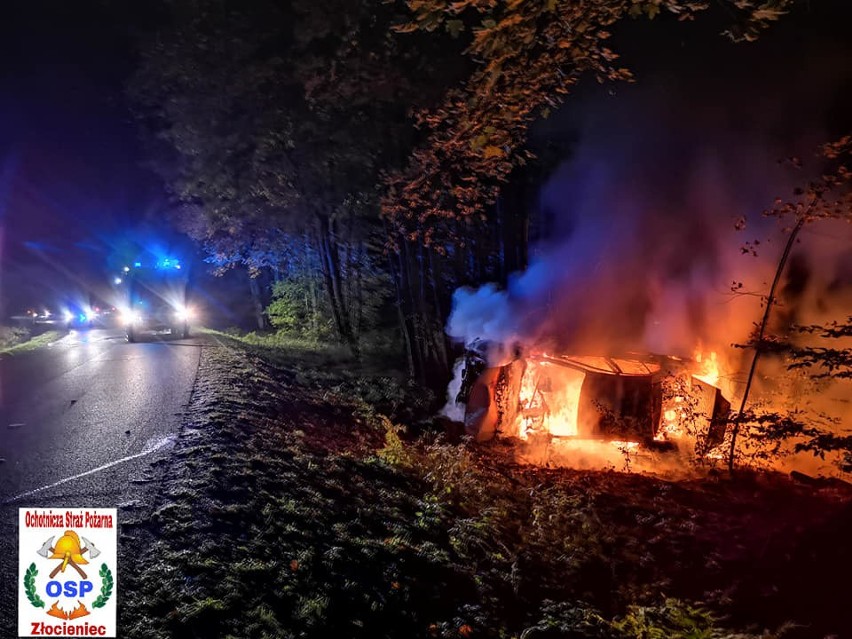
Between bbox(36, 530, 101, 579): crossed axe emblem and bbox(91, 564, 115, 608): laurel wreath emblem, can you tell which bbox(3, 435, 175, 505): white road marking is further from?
bbox(91, 564, 115, 608): laurel wreath emblem

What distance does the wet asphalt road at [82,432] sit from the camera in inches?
187

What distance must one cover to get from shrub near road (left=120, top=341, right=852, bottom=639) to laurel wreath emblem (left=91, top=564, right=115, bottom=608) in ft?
0.42

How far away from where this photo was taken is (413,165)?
1222 centimetres

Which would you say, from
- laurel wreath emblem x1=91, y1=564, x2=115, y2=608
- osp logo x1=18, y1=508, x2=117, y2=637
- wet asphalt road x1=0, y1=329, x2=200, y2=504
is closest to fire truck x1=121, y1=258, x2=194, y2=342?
wet asphalt road x1=0, y1=329, x2=200, y2=504

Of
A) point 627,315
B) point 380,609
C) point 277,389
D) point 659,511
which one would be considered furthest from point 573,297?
point 380,609

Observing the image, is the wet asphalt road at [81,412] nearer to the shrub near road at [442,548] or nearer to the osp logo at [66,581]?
the shrub near road at [442,548]

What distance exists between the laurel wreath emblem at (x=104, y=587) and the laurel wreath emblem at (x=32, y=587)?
355mm

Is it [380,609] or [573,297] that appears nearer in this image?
[380,609]

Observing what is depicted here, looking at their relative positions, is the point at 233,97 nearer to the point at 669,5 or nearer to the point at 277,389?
the point at 277,389

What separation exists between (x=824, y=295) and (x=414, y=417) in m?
9.34

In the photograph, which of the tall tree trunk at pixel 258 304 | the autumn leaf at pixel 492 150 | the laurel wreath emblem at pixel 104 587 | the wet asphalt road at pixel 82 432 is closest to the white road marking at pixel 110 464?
the wet asphalt road at pixel 82 432

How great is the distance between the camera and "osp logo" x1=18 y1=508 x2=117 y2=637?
3.36 metres

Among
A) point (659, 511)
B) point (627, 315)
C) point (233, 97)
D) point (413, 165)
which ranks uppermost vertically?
point (233, 97)

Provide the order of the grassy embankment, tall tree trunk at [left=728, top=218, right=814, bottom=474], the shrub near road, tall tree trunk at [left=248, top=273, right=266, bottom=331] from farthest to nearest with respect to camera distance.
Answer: tall tree trunk at [left=248, top=273, right=266, bottom=331], the grassy embankment, tall tree trunk at [left=728, top=218, right=814, bottom=474], the shrub near road
